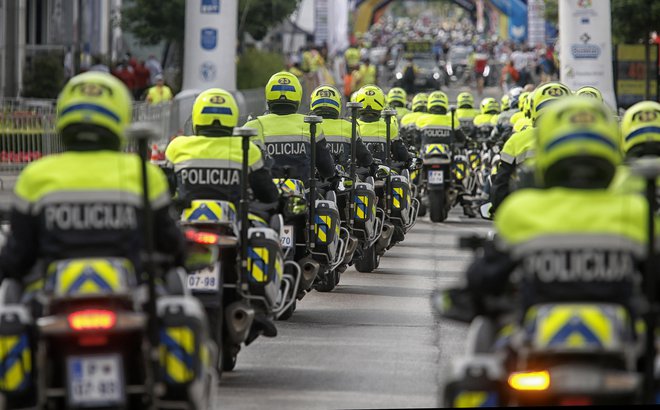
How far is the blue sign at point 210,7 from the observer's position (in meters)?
39.9

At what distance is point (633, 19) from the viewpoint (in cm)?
4469

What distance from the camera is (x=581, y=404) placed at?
674 cm

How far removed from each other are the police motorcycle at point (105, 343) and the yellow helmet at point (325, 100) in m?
10.4

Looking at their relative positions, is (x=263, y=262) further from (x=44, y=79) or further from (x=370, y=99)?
(x=44, y=79)

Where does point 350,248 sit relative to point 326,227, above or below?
below

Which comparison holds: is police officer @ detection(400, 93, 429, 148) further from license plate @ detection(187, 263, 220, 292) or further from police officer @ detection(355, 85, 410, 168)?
license plate @ detection(187, 263, 220, 292)

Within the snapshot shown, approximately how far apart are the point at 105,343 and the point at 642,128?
4.49 meters

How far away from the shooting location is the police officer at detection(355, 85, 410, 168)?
20.3m

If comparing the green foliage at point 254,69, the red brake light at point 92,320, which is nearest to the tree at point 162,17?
the green foliage at point 254,69

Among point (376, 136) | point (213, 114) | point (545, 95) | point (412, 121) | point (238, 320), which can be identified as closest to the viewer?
point (238, 320)

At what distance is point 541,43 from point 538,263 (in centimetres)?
8473

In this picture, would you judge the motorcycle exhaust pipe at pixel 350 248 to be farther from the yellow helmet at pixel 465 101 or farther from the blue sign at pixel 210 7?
the blue sign at pixel 210 7

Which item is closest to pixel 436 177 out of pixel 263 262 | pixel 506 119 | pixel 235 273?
pixel 506 119

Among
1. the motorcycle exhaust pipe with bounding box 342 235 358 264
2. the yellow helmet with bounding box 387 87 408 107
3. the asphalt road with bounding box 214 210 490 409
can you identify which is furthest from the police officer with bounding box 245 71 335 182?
the yellow helmet with bounding box 387 87 408 107
